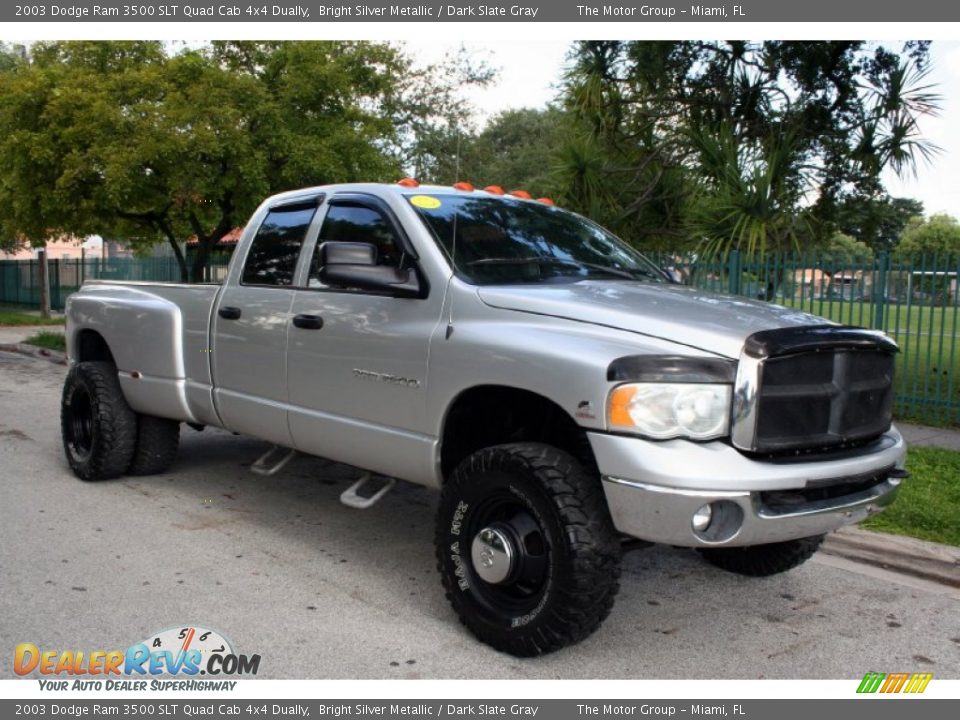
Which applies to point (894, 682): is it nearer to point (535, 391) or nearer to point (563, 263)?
point (535, 391)

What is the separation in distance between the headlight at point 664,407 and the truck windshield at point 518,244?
3.73 feet

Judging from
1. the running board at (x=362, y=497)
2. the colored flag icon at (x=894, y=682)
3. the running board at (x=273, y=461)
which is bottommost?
the colored flag icon at (x=894, y=682)

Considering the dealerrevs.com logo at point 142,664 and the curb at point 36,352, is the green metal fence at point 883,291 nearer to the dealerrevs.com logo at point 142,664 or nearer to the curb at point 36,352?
the dealerrevs.com logo at point 142,664

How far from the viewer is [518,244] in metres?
4.82

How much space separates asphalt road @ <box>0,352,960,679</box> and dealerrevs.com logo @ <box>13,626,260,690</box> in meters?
0.07

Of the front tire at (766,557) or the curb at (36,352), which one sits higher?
the front tire at (766,557)

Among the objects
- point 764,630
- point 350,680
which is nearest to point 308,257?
point 350,680

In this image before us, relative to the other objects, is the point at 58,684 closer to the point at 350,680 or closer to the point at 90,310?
the point at 350,680

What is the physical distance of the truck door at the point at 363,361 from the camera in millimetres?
4434

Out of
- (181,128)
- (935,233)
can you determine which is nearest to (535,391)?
(181,128)

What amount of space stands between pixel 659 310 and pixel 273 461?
313 centimetres

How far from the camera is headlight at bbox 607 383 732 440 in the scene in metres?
3.52

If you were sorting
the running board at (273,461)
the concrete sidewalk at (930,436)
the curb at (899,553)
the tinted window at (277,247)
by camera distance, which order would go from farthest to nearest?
the concrete sidewalk at (930,436)
the running board at (273,461)
the tinted window at (277,247)
the curb at (899,553)

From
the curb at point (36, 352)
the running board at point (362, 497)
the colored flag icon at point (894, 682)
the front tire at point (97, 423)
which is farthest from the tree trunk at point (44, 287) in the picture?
the colored flag icon at point (894, 682)
